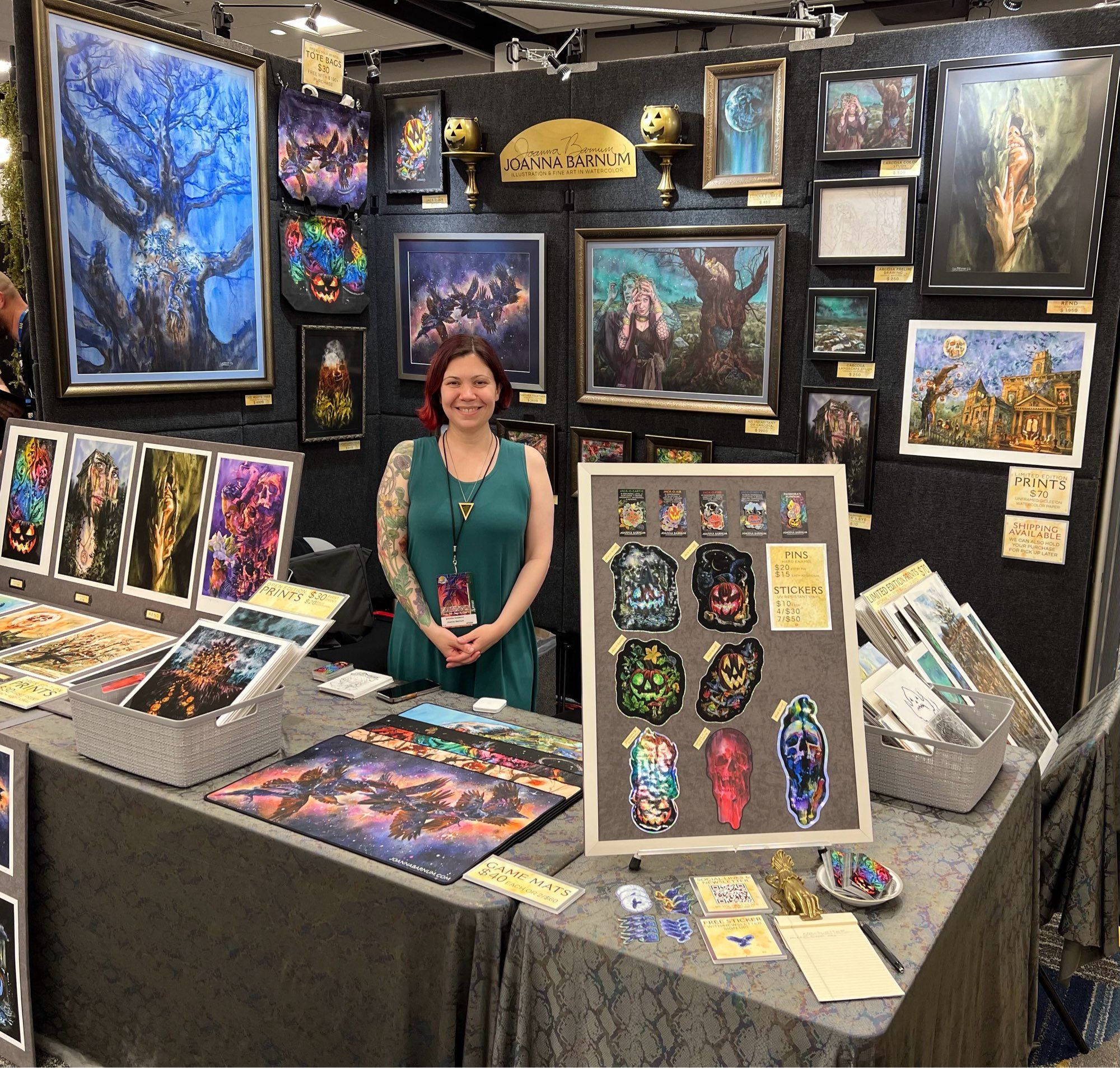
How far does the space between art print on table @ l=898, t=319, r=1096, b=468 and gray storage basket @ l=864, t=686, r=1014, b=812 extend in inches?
72.0

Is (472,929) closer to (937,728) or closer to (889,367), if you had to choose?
→ (937,728)

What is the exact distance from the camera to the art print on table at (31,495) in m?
2.71

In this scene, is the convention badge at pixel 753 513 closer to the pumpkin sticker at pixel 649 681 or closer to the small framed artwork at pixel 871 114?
the pumpkin sticker at pixel 649 681

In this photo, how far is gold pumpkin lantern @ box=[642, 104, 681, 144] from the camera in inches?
147

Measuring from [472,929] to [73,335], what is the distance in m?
2.80

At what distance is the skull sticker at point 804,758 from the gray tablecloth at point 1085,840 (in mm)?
905

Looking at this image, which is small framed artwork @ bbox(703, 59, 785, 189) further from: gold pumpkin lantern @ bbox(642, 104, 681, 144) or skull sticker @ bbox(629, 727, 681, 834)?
skull sticker @ bbox(629, 727, 681, 834)

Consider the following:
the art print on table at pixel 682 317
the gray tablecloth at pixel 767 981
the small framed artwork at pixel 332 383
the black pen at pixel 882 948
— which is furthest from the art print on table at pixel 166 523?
the art print on table at pixel 682 317

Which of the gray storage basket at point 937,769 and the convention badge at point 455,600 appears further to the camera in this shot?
the convention badge at point 455,600

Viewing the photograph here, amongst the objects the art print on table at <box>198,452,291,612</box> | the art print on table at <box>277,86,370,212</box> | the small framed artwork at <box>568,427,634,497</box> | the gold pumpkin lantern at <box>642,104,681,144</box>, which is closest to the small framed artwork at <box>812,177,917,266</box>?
the gold pumpkin lantern at <box>642,104,681,144</box>

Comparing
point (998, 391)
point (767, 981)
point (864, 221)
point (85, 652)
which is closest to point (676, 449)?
point (864, 221)

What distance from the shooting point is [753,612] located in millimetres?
1526

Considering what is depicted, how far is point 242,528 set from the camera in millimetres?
2273

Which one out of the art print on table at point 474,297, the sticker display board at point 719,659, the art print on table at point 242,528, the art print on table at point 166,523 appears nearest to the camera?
the sticker display board at point 719,659
